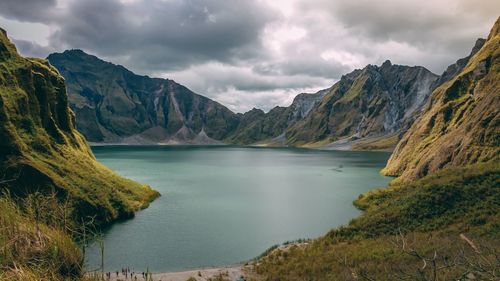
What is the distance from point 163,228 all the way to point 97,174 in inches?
1081

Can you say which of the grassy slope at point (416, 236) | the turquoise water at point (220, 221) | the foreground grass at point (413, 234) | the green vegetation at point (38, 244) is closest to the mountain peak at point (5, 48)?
the turquoise water at point (220, 221)

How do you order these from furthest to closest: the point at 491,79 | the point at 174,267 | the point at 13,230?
the point at 491,79 → the point at 174,267 → the point at 13,230

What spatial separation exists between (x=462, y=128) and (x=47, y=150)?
106m

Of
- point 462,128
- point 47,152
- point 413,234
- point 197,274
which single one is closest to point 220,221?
point 197,274

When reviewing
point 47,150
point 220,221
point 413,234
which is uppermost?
point 47,150

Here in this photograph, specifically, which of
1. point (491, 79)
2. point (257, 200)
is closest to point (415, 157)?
point (491, 79)

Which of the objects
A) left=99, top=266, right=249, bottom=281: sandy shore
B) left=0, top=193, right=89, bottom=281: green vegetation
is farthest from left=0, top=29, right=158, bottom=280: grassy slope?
left=0, top=193, right=89, bottom=281: green vegetation

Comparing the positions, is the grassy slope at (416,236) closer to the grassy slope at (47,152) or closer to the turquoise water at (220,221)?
the turquoise water at (220,221)

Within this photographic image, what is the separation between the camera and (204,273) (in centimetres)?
4503

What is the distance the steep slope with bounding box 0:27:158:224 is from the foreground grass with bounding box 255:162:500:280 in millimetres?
37160

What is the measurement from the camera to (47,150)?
7956cm

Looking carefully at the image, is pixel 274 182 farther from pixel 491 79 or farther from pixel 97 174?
pixel 491 79

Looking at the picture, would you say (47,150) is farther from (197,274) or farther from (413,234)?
(413,234)

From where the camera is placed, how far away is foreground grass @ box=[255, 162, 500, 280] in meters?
40.3
